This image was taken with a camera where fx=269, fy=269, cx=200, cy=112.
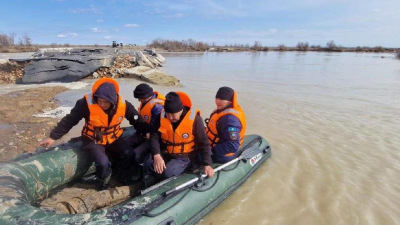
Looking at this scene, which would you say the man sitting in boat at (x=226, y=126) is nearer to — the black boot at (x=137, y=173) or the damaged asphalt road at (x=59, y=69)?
the black boot at (x=137, y=173)

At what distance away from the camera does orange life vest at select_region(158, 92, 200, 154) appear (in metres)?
2.83

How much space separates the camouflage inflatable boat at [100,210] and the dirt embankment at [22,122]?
1.45 metres

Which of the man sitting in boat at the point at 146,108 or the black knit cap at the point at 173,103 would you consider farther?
the man sitting in boat at the point at 146,108

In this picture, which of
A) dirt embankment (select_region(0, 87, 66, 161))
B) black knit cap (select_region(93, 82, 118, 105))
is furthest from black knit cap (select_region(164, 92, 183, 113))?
dirt embankment (select_region(0, 87, 66, 161))

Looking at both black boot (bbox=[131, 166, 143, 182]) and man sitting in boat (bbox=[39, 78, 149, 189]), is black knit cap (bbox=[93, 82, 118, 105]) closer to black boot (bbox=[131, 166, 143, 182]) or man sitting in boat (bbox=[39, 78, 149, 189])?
man sitting in boat (bbox=[39, 78, 149, 189])

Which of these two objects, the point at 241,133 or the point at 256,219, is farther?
the point at 241,133

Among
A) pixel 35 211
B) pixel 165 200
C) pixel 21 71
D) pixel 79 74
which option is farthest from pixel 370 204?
pixel 21 71

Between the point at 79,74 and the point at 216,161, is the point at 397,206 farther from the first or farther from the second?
the point at 79,74

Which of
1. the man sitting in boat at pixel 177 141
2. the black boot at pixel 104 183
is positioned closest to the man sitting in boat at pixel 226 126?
the man sitting in boat at pixel 177 141

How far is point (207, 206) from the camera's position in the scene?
2.83 meters

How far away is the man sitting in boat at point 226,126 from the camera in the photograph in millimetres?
3043

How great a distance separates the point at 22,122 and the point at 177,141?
3.99 metres

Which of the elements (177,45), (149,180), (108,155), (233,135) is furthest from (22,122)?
(177,45)

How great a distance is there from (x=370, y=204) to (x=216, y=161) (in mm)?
1883
